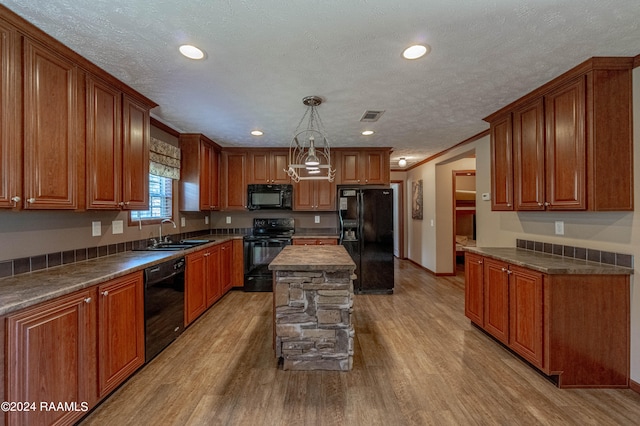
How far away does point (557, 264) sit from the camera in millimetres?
2242

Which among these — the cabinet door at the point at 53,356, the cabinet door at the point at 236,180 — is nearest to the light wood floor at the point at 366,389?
the cabinet door at the point at 53,356

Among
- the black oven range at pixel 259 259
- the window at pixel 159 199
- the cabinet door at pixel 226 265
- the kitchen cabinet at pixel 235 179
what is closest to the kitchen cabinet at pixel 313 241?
the black oven range at pixel 259 259

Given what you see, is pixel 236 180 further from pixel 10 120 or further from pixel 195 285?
pixel 10 120

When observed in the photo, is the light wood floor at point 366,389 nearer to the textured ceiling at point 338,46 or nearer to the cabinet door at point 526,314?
the cabinet door at point 526,314

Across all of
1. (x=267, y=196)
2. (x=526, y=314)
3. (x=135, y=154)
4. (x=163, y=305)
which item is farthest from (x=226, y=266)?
(x=526, y=314)

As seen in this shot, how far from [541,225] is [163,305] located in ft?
12.2

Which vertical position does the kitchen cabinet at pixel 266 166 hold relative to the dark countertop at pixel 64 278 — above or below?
above

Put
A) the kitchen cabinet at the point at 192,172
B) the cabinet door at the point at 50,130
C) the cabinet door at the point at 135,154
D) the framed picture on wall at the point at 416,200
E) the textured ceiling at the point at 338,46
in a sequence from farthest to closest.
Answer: the framed picture on wall at the point at 416,200 < the kitchen cabinet at the point at 192,172 < the cabinet door at the point at 135,154 < the cabinet door at the point at 50,130 < the textured ceiling at the point at 338,46

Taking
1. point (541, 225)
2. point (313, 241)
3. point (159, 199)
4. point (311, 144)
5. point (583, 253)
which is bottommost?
point (313, 241)

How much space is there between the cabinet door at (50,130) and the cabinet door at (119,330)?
0.67 metres

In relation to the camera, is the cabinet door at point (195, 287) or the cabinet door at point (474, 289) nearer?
the cabinet door at point (474, 289)

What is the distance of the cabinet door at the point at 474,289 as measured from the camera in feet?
9.66

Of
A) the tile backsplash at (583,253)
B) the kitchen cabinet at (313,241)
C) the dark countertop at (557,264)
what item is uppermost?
the tile backsplash at (583,253)

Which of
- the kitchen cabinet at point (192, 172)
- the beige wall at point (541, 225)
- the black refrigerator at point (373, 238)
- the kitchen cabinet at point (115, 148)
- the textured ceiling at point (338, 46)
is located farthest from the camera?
the black refrigerator at point (373, 238)
